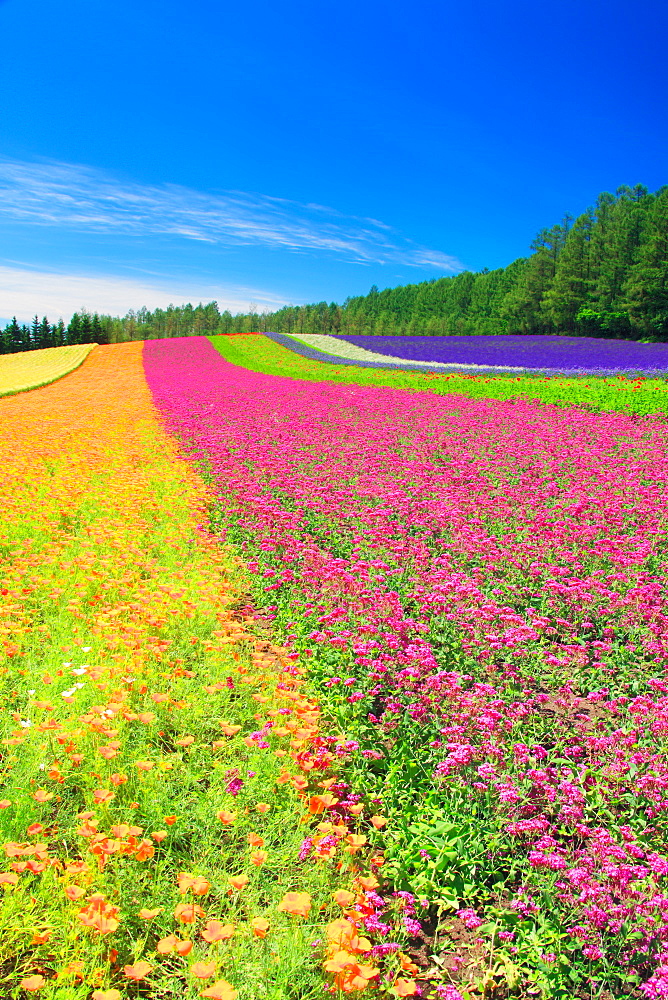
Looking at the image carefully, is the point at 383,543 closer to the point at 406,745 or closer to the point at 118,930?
the point at 406,745

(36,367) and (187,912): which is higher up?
A: (36,367)

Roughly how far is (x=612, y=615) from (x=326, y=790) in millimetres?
3079

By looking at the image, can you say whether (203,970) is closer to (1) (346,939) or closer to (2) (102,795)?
(1) (346,939)

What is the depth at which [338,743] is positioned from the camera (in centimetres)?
347

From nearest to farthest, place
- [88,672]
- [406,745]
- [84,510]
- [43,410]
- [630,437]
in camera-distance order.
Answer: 1. [406,745]
2. [88,672]
3. [84,510]
4. [630,437]
5. [43,410]

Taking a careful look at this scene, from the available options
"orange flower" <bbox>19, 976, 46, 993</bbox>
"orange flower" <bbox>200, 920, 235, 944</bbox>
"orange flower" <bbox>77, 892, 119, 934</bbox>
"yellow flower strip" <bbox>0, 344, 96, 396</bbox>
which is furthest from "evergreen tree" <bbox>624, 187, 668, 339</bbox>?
"orange flower" <bbox>19, 976, 46, 993</bbox>

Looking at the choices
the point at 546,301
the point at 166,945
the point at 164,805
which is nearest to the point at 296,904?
the point at 166,945

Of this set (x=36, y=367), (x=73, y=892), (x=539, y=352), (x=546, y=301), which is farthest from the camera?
(x=546, y=301)

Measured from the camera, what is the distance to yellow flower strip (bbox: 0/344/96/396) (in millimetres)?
31600

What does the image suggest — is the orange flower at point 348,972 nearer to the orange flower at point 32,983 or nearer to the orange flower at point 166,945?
the orange flower at point 166,945

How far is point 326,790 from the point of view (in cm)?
316

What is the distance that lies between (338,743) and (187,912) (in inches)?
52.9

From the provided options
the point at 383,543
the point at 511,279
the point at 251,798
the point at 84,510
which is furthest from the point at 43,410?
the point at 511,279

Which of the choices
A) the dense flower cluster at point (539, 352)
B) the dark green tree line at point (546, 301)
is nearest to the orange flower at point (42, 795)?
the dense flower cluster at point (539, 352)
